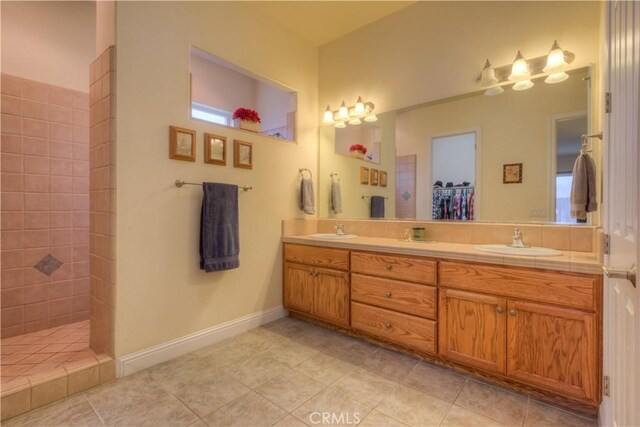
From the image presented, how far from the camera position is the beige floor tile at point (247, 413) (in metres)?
1.45

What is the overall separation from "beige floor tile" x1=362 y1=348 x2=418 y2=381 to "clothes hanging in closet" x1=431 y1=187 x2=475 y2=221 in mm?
1140

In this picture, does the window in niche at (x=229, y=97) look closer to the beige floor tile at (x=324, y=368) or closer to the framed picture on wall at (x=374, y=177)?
the framed picture on wall at (x=374, y=177)

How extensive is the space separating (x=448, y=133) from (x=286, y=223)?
1660mm

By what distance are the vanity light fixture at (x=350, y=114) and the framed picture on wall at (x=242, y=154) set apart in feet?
3.23

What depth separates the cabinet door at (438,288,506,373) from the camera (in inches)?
65.8

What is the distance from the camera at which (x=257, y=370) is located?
1.91 meters

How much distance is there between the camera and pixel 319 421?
146 centimetres

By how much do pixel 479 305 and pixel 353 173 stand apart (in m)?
1.74

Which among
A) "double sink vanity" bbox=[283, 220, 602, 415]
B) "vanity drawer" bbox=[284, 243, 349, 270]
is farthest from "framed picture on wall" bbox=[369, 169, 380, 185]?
"vanity drawer" bbox=[284, 243, 349, 270]

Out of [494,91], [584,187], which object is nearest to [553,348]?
[584,187]

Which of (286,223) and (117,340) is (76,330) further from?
(286,223)

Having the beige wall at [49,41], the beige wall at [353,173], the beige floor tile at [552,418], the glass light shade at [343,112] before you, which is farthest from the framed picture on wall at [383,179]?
the beige wall at [49,41]

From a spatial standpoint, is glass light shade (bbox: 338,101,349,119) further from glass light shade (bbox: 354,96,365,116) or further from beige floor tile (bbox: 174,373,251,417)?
beige floor tile (bbox: 174,373,251,417)

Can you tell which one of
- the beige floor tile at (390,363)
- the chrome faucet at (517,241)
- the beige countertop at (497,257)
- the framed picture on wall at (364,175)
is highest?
the framed picture on wall at (364,175)
